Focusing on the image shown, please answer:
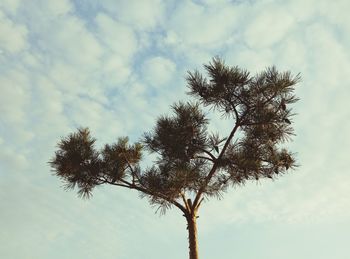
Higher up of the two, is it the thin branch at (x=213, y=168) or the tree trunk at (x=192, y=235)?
the thin branch at (x=213, y=168)

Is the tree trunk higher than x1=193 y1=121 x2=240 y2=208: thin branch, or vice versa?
x1=193 y1=121 x2=240 y2=208: thin branch

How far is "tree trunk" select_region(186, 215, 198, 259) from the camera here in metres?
6.96

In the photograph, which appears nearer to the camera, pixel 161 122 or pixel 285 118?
pixel 285 118

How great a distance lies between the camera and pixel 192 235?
23.2 feet

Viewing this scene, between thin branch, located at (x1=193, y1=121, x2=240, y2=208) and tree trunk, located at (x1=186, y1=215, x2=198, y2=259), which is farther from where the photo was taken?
thin branch, located at (x1=193, y1=121, x2=240, y2=208)

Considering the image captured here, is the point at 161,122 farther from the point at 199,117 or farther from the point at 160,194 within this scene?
the point at 160,194

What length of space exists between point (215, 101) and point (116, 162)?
1.97 m

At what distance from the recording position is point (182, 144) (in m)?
7.32

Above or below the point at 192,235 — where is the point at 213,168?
above

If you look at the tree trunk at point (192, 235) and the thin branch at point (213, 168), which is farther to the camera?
the thin branch at point (213, 168)

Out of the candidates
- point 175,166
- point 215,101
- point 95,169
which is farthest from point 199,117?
point 95,169

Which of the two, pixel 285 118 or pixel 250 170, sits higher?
pixel 285 118

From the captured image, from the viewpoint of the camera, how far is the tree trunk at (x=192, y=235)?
6.96 m

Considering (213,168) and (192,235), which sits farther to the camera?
(213,168)
